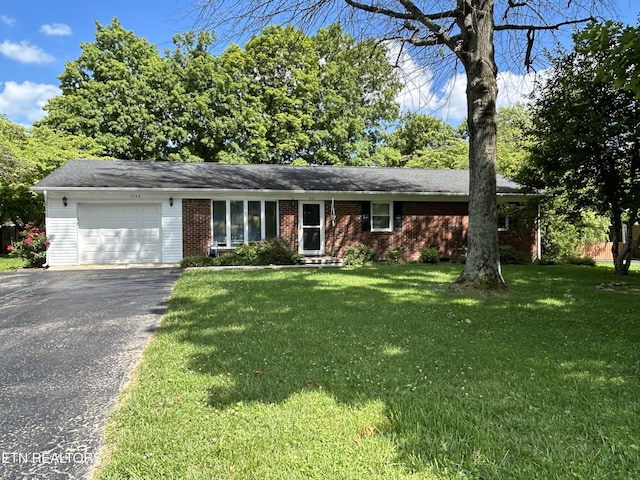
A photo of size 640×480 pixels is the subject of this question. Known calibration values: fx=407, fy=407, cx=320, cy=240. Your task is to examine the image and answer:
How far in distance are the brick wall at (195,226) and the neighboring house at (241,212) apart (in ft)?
0.11

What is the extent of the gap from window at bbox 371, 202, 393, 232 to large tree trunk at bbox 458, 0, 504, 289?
296 inches

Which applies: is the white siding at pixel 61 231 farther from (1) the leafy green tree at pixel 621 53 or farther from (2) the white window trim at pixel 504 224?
(2) the white window trim at pixel 504 224

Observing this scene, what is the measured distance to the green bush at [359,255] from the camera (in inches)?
551

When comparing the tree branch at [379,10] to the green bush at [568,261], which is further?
the green bush at [568,261]

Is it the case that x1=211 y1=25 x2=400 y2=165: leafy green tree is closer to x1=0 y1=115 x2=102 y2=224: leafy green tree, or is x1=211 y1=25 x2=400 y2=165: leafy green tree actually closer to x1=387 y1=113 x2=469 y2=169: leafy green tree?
x1=387 y1=113 x2=469 y2=169: leafy green tree

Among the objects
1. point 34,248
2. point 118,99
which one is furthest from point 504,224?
point 118,99

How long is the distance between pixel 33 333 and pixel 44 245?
934 cm

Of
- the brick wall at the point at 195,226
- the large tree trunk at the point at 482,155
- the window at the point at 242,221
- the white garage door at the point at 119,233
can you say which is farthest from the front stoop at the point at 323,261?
the large tree trunk at the point at 482,155

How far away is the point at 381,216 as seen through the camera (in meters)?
15.9

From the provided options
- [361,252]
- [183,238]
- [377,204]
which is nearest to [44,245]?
[183,238]

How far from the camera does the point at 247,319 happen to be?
5.73 metres

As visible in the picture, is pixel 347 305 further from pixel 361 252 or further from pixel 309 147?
pixel 309 147

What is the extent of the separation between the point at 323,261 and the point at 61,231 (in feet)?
28.4

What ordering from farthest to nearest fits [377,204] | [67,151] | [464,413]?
[67,151] < [377,204] < [464,413]
